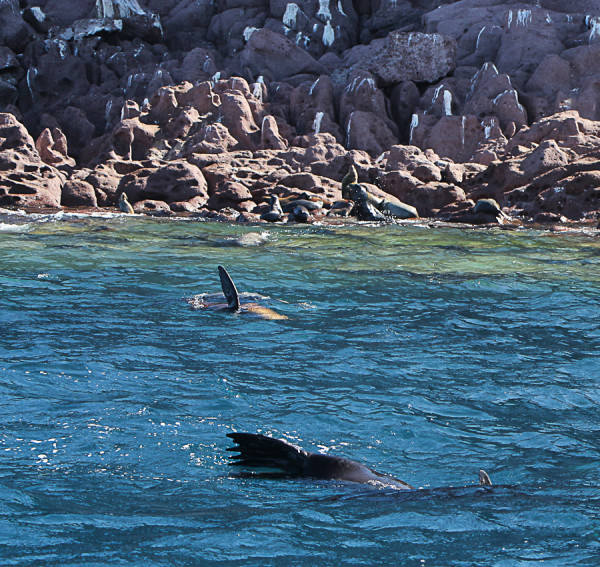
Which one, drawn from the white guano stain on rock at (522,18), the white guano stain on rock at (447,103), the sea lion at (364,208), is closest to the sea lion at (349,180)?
the sea lion at (364,208)

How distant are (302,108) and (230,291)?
77.5 ft

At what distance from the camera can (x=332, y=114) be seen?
30781 mm

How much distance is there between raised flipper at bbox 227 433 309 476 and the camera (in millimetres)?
4059

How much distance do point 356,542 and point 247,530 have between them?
1.48 feet

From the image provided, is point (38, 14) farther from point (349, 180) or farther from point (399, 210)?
point (399, 210)

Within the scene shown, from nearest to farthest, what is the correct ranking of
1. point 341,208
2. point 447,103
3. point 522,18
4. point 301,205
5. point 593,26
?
point 301,205 < point 341,208 < point 447,103 < point 593,26 < point 522,18

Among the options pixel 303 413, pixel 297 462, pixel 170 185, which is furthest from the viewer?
pixel 170 185

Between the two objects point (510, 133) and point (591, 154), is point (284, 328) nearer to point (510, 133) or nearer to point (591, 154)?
point (591, 154)

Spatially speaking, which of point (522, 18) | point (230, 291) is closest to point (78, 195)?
point (230, 291)

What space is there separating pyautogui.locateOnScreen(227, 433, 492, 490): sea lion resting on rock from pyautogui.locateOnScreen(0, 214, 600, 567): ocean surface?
0.08m

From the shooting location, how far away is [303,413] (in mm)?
5238

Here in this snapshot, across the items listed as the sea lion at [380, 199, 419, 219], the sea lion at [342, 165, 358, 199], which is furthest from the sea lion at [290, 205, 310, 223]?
the sea lion at [342, 165, 358, 199]

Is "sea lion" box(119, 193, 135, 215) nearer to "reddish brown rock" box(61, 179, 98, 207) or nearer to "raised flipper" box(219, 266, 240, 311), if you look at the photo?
"reddish brown rock" box(61, 179, 98, 207)

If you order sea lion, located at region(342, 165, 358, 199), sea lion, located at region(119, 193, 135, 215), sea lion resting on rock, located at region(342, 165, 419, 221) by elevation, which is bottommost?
sea lion, located at region(119, 193, 135, 215)
